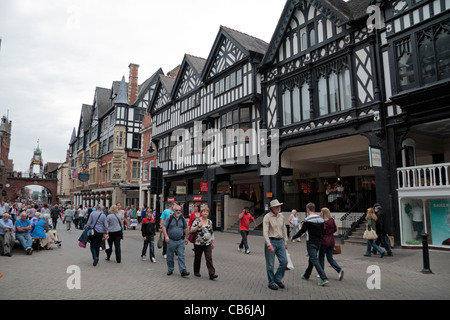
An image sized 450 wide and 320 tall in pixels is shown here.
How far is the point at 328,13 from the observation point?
15008 mm

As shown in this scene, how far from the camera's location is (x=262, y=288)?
631 cm

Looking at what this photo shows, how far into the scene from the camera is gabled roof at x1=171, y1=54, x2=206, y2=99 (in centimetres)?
2503

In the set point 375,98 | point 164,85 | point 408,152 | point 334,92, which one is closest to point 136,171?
point 164,85

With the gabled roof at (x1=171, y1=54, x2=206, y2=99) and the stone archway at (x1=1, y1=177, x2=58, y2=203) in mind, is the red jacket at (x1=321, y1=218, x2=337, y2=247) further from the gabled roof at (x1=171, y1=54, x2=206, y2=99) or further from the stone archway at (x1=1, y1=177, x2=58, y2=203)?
the stone archway at (x1=1, y1=177, x2=58, y2=203)

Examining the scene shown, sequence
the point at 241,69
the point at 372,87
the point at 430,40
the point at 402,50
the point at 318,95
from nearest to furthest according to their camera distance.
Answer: the point at 430,40 < the point at 402,50 < the point at 372,87 < the point at 318,95 < the point at 241,69

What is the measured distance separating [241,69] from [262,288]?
15.9m

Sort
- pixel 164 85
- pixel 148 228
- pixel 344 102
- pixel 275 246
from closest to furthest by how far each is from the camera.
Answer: pixel 275 246
pixel 148 228
pixel 344 102
pixel 164 85

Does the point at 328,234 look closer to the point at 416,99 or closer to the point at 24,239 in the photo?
the point at 416,99

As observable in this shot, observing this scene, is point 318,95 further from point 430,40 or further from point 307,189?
point 307,189

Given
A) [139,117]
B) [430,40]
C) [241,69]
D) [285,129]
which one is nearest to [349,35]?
[430,40]

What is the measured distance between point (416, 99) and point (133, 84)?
115ft

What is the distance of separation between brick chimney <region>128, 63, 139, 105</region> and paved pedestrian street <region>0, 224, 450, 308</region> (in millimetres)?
32359

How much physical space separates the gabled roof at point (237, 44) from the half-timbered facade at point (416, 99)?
8297 millimetres
